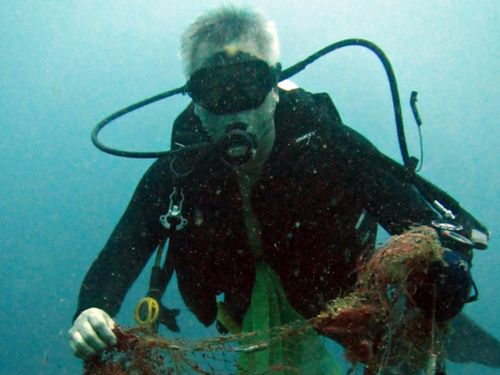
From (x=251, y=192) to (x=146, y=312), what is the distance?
57.9 inches

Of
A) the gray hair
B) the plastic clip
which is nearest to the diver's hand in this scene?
the plastic clip

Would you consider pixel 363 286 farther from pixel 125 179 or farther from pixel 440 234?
pixel 125 179

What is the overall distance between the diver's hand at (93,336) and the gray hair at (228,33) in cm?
223

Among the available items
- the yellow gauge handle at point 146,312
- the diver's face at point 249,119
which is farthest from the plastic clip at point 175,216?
the yellow gauge handle at point 146,312

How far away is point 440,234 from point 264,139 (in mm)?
1715

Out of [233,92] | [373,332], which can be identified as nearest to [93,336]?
[373,332]

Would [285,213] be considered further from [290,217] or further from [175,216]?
[175,216]

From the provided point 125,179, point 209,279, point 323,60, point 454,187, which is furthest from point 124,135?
point 209,279

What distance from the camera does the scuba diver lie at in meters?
3.56

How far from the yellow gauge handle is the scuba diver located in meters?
0.66

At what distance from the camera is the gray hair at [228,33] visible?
151 inches

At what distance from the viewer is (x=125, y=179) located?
55.9 m

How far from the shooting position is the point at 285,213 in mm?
3818

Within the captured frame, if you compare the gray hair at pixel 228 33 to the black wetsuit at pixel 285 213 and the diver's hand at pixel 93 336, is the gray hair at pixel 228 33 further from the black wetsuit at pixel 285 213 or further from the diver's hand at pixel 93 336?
the diver's hand at pixel 93 336
